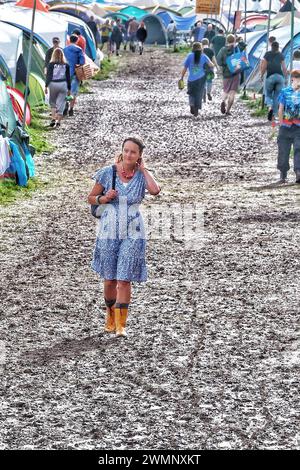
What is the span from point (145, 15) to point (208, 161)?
1746 inches

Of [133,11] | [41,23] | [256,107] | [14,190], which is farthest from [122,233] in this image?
[133,11]

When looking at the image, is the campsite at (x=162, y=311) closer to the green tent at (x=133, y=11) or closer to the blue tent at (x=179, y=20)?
the blue tent at (x=179, y=20)

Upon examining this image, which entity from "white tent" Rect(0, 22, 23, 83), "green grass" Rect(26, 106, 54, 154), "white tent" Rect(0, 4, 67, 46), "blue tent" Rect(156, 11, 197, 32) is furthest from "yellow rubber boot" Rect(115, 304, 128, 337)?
"blue tent" Rect(156, 11, 197, 32)

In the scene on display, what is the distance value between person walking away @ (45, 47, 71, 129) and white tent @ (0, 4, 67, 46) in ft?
19.7

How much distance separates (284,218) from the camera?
44.0 ft

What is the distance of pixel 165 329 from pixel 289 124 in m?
7.74

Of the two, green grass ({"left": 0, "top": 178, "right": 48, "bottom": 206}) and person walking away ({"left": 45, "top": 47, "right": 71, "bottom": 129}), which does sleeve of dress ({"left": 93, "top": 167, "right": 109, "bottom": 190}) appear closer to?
green grass ({"left": 0, "top": 178, "right": 48, "bottom": 206})

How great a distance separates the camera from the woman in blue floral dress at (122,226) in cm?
848

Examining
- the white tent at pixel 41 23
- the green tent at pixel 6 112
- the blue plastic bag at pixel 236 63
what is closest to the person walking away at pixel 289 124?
the green tent at pixel 6 112

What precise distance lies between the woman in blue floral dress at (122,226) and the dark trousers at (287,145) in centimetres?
758

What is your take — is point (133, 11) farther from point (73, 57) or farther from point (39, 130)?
point (39, 130)

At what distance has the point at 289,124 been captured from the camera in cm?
1597
